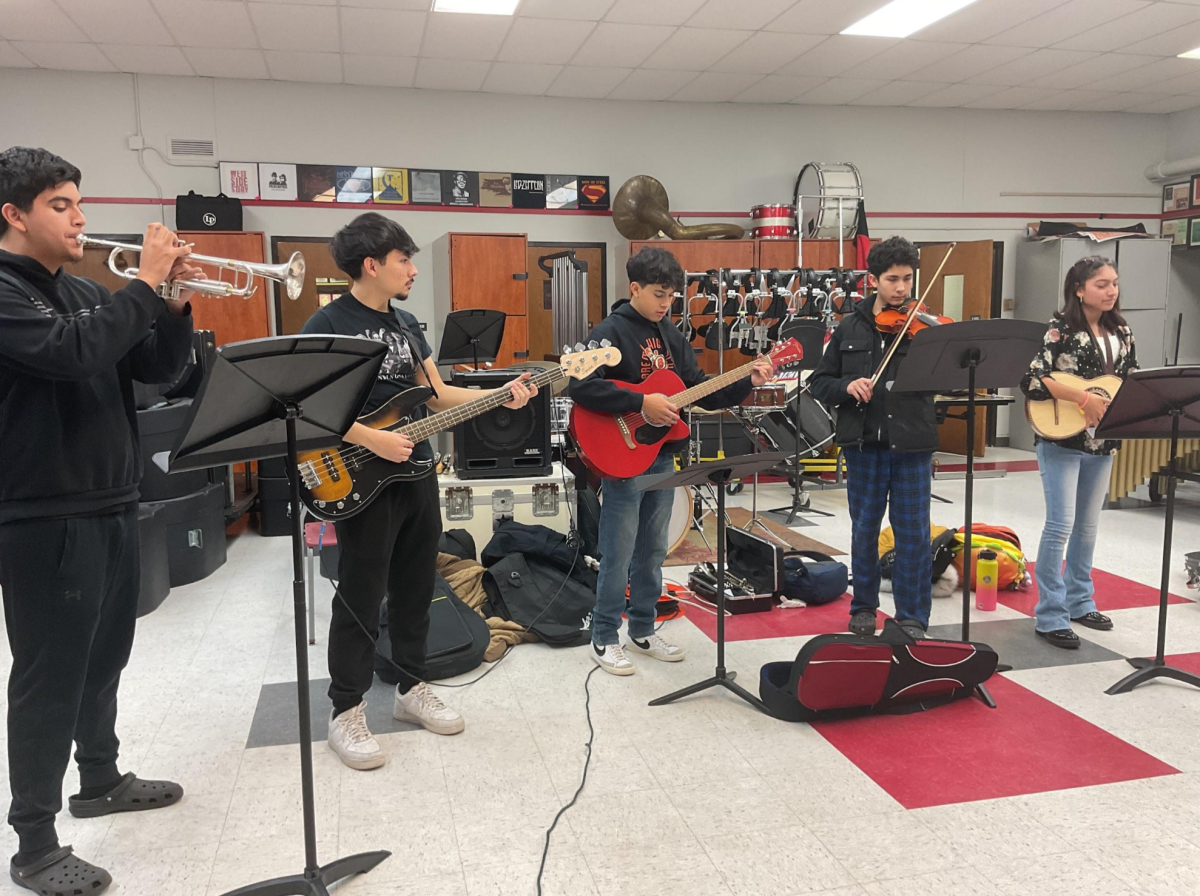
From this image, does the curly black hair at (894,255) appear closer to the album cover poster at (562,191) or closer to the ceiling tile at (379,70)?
the ceiling tile at (379,70)

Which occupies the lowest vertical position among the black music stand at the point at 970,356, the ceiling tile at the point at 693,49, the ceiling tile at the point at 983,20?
the black music stand at the point at 970,356

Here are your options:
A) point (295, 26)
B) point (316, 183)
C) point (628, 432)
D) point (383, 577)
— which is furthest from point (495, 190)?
point (383, 577)

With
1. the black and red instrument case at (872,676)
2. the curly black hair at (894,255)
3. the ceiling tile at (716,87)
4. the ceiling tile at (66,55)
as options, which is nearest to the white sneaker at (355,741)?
the black and red instrument case at (872,676)

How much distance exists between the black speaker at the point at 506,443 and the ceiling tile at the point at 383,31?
9.24 ft

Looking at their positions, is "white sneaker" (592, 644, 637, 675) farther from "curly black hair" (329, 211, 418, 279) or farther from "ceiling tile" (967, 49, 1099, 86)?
"ceiling tile" (967, 49, 1099, 86)

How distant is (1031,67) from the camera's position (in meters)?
7.35

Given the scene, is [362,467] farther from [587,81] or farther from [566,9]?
[587,81]

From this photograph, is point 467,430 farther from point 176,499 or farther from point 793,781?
point 793,781

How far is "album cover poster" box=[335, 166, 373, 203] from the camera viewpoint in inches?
293

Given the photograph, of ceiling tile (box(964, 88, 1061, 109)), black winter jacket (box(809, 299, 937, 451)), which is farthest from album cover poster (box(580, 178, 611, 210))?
black winter jacket (box(809, 299, 937, 451))

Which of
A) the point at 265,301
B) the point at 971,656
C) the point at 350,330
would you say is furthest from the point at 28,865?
the point at 265,301

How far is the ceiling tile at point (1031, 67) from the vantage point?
23.0ft

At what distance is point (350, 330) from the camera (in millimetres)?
2523

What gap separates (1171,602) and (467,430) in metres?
3.59
